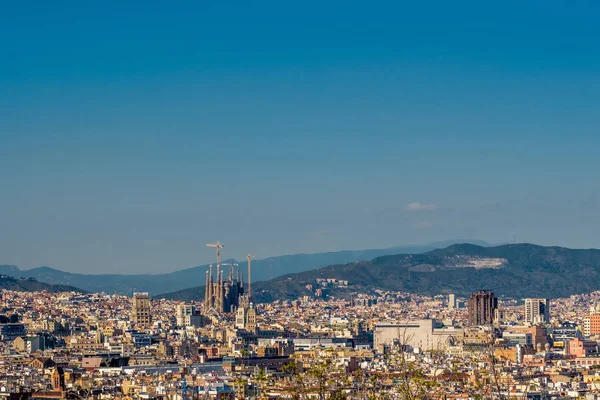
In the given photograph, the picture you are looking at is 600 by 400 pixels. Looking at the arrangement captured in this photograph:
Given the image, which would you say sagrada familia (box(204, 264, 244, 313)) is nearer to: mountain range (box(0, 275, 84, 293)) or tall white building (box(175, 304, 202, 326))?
tall white building (box(175, 304, 202, 326))

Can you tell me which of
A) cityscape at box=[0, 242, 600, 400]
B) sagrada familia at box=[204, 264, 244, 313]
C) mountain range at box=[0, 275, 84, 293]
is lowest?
cityscape at box=[0, 242, 600, 400]

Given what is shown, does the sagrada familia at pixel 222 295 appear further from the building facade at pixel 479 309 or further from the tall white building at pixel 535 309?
the tall white building at pixel 535 309

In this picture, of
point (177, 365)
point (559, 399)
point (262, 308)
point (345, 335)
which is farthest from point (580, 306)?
point (559, 399)

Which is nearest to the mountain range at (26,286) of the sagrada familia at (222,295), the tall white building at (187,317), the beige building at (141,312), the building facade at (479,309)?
the sagrada familia at (222,295)

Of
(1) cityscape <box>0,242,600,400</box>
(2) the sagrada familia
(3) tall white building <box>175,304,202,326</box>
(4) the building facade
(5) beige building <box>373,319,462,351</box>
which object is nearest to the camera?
(1) cityscape <box>0,242,600,400</box>

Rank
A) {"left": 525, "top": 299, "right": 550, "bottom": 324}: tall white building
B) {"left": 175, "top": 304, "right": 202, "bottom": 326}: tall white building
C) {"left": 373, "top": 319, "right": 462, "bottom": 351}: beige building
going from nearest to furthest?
{"left": 373, "top": 319, "right": 462, "bottom": 351}: beige building, {"left": 175, "top": 304, "right": 202, "bottom": 326}: tall white building, {"left": 525, "top": 299, "right": 550, "bottom": 324}: tall white building

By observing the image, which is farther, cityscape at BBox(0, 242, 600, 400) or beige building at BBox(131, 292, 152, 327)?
beige building at BBox(131, 292, 152, 327)

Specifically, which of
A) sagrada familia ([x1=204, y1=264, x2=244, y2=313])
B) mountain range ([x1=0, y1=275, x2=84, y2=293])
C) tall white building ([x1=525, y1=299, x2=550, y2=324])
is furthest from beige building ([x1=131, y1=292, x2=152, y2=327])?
mountain range ([x1=0, y1=275, x2=84, y2=293])

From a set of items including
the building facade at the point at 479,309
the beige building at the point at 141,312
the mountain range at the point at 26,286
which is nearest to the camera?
the beige building at the point at 141,312

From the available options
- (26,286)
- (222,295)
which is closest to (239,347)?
(222,295)
